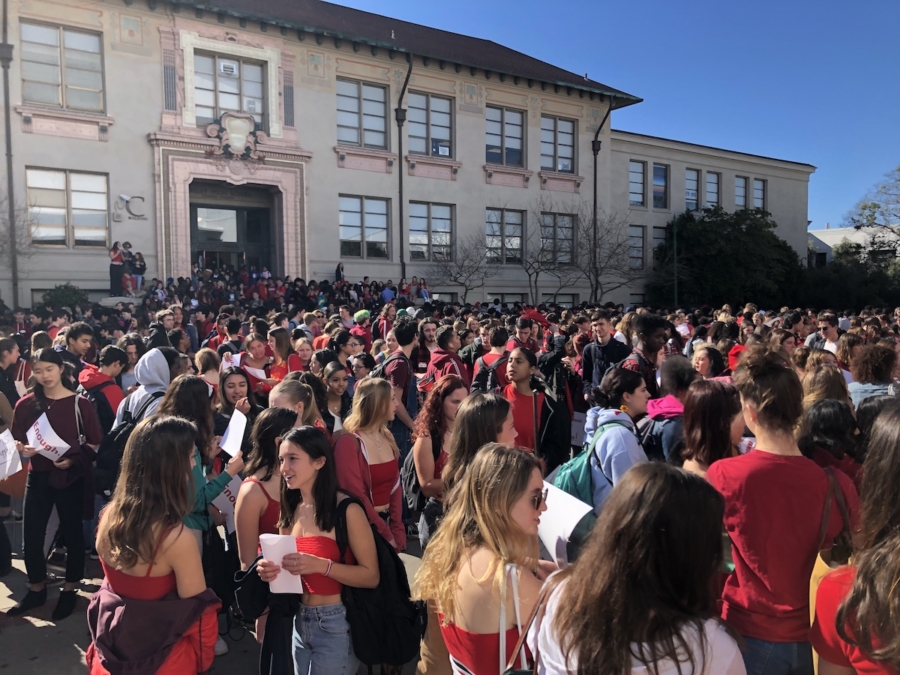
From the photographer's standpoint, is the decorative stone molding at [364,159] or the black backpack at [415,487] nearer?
the black backpack at [415,487]

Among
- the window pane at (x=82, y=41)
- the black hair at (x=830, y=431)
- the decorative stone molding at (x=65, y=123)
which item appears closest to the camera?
the black hair at (x=830, y=431)

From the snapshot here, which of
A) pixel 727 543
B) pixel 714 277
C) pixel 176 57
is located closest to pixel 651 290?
pixel 714 277

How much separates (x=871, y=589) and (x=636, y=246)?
3355 cm

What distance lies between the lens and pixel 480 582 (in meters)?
2.35

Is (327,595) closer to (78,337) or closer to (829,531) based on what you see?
(829,531)

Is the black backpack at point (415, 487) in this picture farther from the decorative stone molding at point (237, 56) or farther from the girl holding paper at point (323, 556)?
the decorative stone molding at point (237, 56)

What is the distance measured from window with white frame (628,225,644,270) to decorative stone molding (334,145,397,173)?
13899mm

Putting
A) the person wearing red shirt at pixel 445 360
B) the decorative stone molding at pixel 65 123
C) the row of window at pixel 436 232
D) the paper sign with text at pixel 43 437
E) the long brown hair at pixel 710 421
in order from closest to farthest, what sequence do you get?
the long brown hair at pixel 710 421, the paper sign with text at pixel 43 437, the person wearing red shirt at pixel 445 360, the decorative stone molding at pixel 65 123, the row of window at pixel 436 232

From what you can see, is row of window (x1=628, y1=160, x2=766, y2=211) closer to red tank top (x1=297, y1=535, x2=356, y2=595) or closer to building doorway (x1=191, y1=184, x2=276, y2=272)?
building doorway (x1=191, y1=184, x2=276, y2=272)

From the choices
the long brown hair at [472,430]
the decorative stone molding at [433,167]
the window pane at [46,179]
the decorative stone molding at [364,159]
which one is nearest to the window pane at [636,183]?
the decorative stone molding at [433,167]

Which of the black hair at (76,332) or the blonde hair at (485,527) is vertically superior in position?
the black hair at (76,332)

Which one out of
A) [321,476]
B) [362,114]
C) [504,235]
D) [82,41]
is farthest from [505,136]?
[321,476]

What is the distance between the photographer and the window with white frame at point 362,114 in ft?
81.8

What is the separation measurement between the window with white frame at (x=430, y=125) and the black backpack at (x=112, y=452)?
23029 mm
